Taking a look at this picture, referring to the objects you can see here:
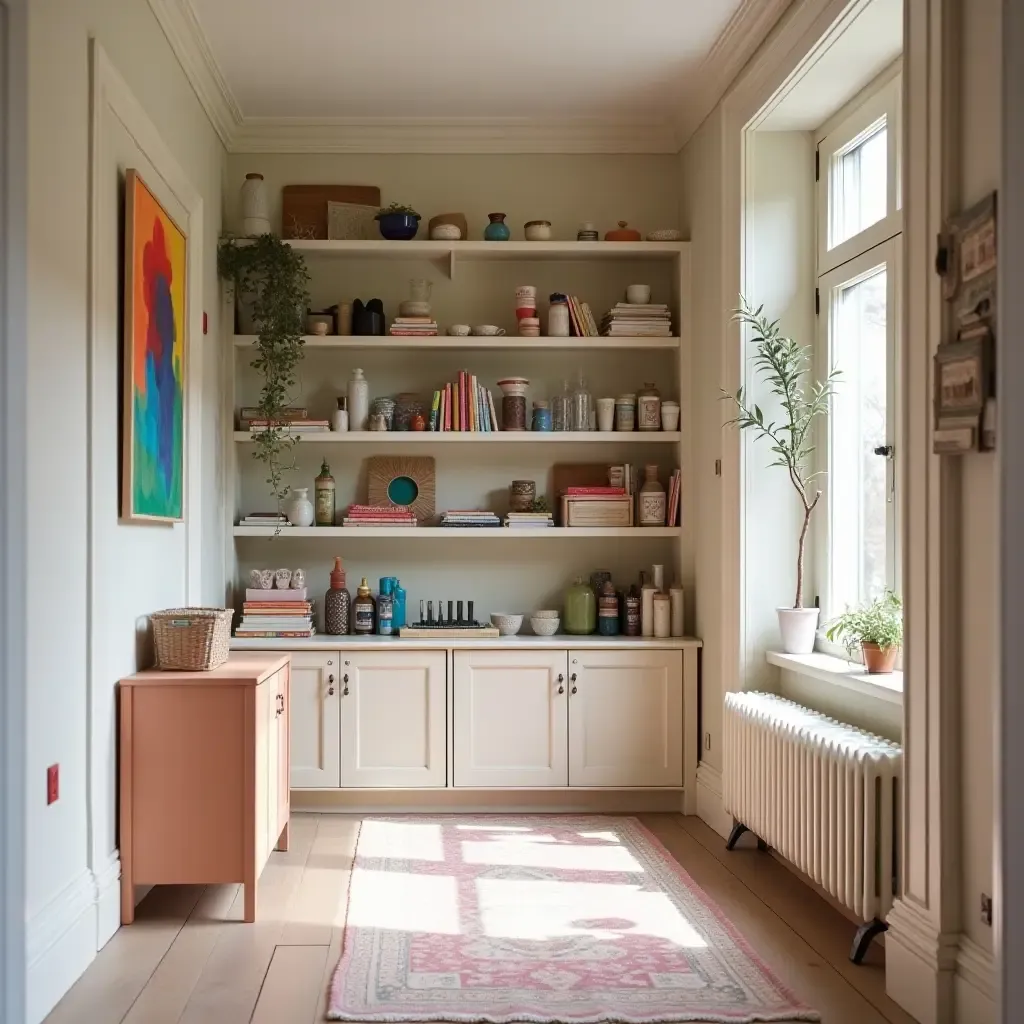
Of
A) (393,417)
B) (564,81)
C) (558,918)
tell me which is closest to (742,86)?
(564,81)

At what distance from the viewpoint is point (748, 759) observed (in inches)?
155

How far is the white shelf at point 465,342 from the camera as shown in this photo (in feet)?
16.2

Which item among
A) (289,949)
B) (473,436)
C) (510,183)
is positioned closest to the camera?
(289,949)

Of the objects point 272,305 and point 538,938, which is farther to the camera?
point 272,305

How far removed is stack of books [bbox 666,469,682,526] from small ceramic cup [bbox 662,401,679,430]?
21 cm

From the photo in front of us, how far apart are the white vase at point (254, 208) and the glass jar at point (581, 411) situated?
156 centimetres

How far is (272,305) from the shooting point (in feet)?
15.8

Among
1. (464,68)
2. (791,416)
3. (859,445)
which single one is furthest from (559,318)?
(859,445)

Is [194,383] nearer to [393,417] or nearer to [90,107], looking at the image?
[393,417]

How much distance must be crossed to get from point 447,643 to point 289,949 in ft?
5.74

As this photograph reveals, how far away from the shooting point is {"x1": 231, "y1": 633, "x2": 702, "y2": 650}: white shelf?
4684 mm

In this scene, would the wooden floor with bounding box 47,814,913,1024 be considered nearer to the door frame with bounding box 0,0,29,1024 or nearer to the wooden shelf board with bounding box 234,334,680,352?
the door frame with bounding box 0,0,29,1024

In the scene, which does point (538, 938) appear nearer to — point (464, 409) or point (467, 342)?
point (464, 409)

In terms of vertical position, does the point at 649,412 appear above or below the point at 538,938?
above
